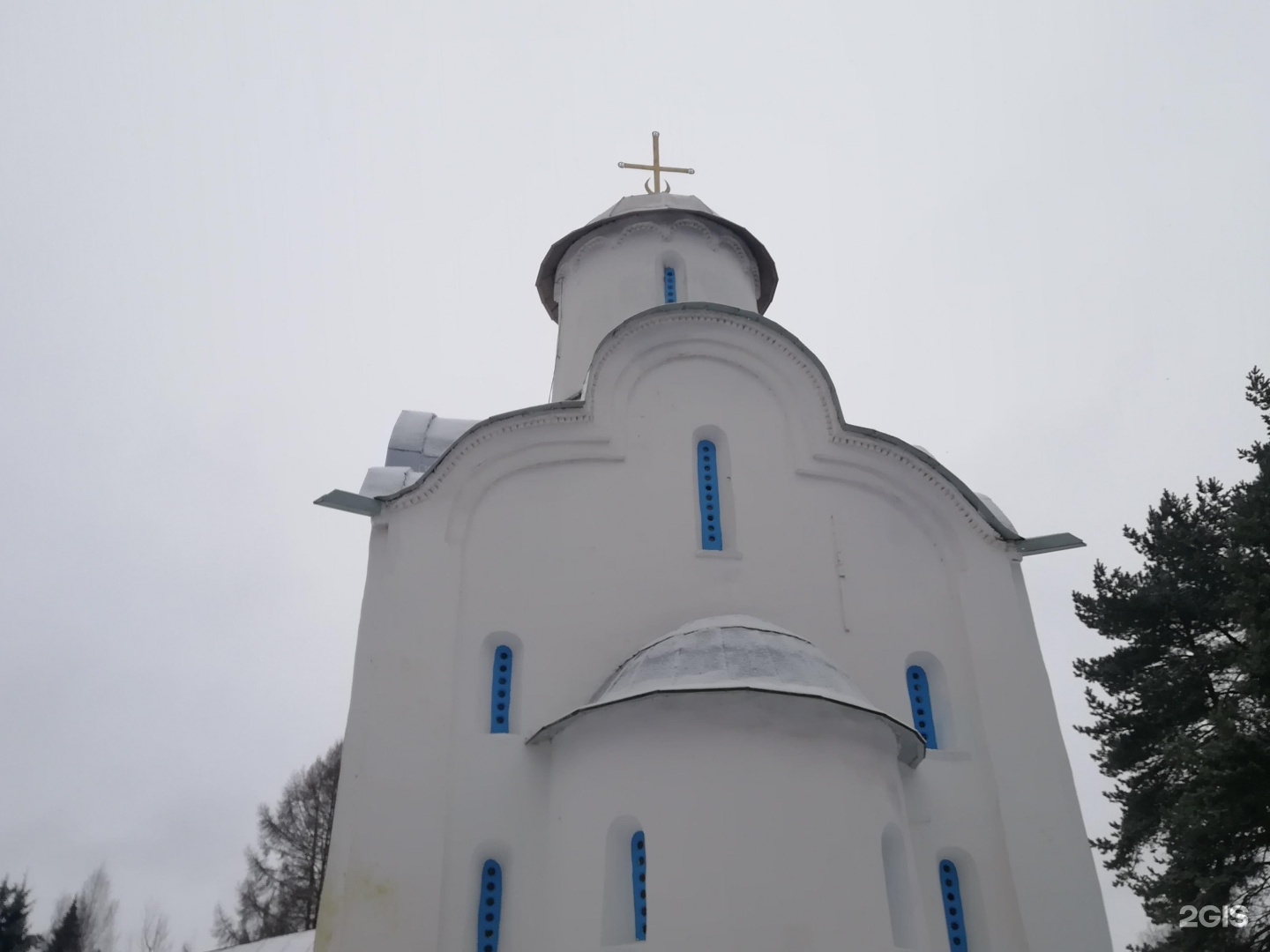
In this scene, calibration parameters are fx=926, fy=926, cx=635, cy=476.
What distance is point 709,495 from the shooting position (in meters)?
7.64

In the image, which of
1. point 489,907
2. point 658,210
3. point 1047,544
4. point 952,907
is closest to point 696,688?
point 489,907

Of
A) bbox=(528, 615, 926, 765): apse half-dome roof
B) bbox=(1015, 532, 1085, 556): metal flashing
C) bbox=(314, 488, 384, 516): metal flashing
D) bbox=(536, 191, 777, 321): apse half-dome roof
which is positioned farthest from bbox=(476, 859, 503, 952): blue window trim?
bbox=(536, 191, 777, 321): apse half-dome roof

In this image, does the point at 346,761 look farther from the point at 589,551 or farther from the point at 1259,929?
the point at 1259,929

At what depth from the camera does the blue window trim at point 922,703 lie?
698cm

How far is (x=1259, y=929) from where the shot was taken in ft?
28.9

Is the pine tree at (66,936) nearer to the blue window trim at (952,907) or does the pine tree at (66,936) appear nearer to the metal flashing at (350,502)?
the metal flashing at (350,502)

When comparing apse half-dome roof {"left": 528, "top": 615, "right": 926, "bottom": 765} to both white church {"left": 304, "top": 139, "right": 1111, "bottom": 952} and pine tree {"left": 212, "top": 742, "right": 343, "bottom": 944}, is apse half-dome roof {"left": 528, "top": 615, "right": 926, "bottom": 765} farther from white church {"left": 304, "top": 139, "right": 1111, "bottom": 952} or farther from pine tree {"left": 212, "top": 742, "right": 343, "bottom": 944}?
pine tree {"left": 212, "top": 742, "right": 343, "bottom": 944}

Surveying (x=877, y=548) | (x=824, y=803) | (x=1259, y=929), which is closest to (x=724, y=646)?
(x=824, y=803)

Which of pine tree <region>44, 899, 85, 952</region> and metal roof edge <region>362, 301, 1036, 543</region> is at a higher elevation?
metal roof edge <region>362, 301, 1036, 543</region>

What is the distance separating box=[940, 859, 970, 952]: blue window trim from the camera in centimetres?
619

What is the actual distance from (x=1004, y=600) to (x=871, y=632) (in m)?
1.25

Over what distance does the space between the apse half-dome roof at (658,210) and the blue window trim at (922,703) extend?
18.2ft

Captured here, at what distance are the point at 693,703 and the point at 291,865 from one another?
56.2 ft

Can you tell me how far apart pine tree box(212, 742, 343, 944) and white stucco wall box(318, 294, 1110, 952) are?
1326 centimetres
